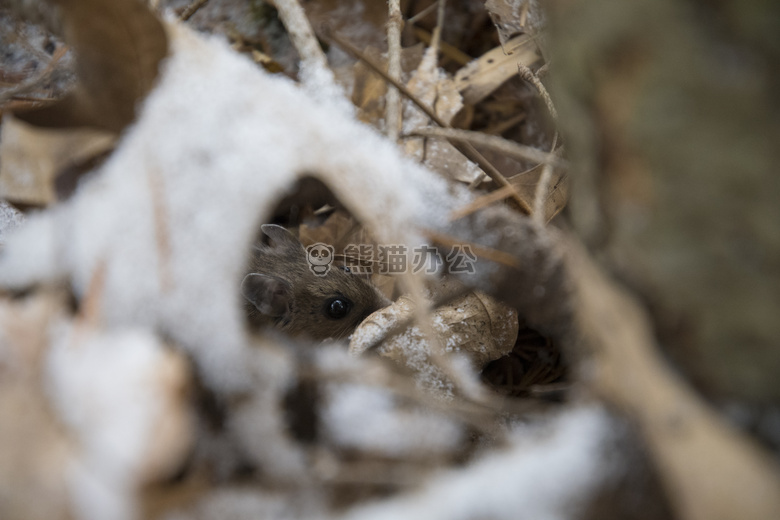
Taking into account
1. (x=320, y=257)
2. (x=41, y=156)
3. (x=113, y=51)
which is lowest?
(x=320, y=257)

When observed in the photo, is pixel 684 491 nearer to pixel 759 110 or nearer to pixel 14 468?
pixel 759 110

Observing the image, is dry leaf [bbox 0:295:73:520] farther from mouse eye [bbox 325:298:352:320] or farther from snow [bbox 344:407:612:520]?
mouse eye [bbox 325:298:352:320]

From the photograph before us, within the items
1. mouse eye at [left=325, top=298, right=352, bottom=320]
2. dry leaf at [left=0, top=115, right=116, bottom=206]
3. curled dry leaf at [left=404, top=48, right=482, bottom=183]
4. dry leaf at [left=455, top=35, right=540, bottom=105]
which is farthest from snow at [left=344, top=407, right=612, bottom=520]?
mouse eye at [left=325, top=298, right=352, bottom=320]

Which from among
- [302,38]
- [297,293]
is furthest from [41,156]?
[297,293]

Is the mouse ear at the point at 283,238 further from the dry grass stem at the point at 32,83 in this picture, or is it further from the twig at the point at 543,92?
the twig at the point at 543,92

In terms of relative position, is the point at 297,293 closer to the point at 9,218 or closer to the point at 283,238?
the point at 283,238

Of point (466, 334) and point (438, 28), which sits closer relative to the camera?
point (466, 334)

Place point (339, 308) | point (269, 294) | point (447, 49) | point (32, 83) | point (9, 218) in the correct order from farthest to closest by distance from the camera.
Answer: point (269, 294)
point (339, 308)
point (447, 49)
point (9, 218)
point (32, 83)
